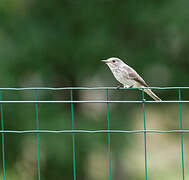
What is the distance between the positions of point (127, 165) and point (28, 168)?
8.74 feet

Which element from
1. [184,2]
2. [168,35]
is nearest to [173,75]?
[168,35]

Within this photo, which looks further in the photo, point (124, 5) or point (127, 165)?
point (127, 165)

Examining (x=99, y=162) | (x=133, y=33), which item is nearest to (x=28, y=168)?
(x=99, y=162)

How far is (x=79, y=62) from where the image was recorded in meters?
11.6

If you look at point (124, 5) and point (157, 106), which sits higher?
point (124, 5)

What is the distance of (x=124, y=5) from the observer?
11492mm

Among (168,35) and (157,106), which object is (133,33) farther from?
(157,106)

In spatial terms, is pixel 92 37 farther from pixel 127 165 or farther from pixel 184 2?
pixel 127 165

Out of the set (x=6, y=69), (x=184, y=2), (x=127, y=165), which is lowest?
(x=127, y=165)

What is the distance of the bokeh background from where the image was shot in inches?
443

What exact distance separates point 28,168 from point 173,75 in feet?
13.6

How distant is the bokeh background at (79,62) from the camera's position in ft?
36.9

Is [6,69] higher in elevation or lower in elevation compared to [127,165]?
higher

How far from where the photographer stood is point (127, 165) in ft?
40.7
